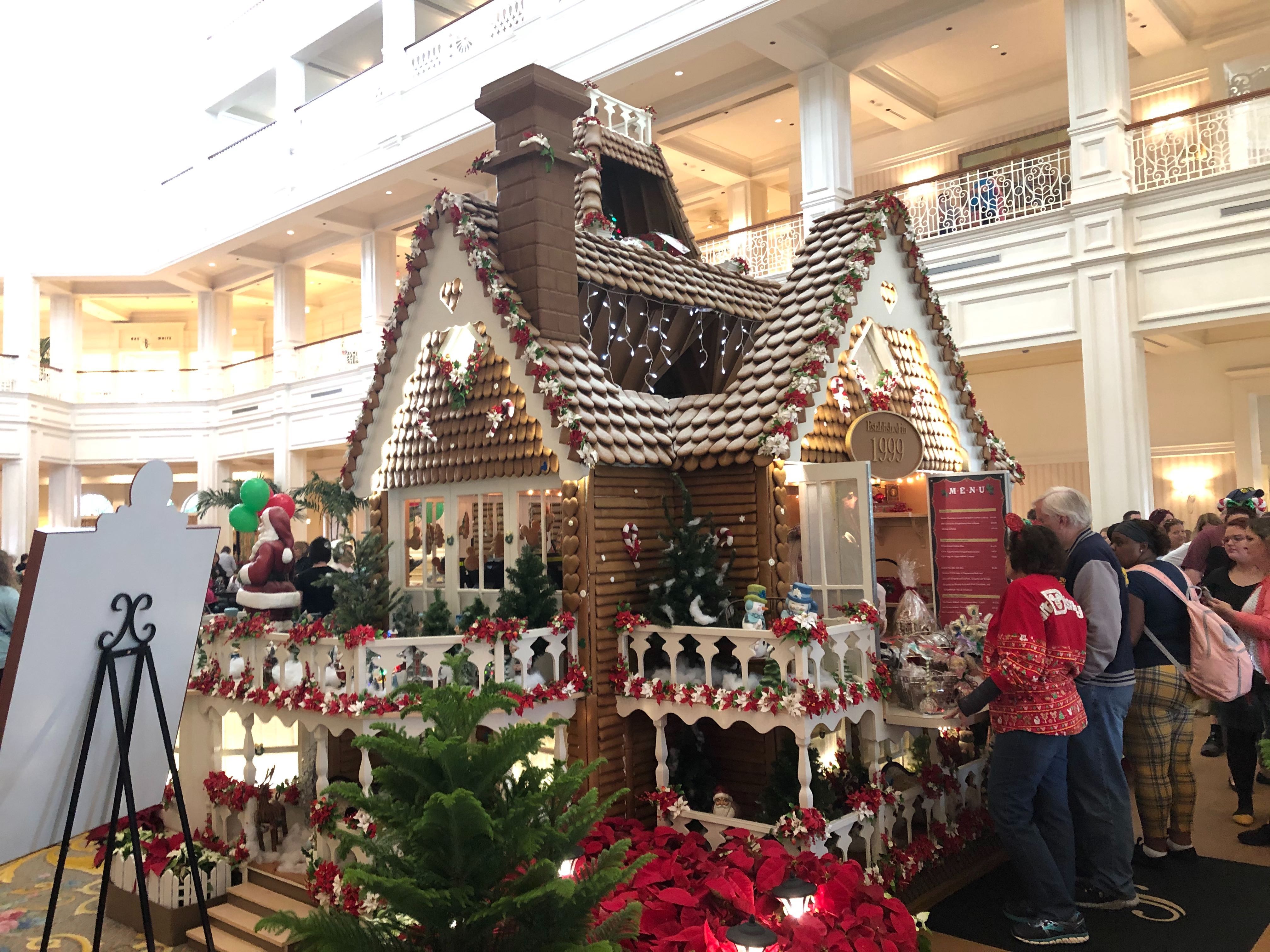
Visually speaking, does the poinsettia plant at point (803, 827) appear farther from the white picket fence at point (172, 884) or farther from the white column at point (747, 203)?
the white column at point (747, 203)

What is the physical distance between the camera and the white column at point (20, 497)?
2006 cm

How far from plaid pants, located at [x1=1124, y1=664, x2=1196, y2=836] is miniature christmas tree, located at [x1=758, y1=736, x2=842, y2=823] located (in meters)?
1.78

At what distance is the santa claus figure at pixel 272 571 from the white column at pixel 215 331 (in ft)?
59.1

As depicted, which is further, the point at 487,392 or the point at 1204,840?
the point at 487,392

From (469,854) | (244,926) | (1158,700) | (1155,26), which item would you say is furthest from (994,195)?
(469,854)

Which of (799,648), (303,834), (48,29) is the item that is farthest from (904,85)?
(48,29)

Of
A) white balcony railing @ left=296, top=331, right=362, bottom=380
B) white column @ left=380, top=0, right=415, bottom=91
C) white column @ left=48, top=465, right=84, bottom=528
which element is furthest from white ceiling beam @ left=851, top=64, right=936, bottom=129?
white column @ left=48, top=465, right=84, bottom=528

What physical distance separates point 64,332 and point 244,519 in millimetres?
17753

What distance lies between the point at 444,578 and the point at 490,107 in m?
3.47

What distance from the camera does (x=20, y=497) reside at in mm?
20219

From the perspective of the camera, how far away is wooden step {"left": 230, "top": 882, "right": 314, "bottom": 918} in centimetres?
534

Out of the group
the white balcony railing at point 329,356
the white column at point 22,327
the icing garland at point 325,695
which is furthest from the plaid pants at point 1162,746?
the white column at point 22,327

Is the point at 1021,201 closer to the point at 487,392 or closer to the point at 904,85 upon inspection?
the point at 904,85

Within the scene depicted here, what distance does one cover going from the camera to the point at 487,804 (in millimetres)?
2422
